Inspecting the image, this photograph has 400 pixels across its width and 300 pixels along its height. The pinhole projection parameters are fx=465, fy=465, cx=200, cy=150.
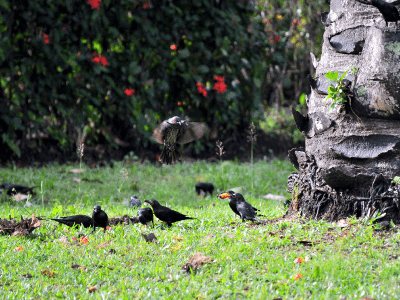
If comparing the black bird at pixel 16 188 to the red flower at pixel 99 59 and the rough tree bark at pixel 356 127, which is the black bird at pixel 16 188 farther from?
the rough tree bark at pixel 356 127

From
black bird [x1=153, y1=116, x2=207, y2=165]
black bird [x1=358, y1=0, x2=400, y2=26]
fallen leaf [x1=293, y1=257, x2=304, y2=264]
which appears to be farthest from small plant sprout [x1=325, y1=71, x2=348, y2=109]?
black bird [x1=153, y1=116, x2=207, y2=165]

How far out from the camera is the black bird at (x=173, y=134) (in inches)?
207

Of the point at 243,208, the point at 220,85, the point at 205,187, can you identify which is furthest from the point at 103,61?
the point at 243,208

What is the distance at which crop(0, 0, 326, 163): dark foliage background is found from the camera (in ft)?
27.9

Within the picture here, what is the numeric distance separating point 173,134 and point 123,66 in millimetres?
4324

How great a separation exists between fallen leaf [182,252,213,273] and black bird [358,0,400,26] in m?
2.40

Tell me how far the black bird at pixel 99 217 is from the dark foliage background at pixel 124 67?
4335 millimetres

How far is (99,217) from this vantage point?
15.4ft

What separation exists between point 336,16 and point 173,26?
579 cm

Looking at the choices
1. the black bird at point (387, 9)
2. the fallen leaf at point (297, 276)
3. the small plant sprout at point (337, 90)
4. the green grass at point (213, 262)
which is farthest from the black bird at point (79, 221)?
the black bird at point (387, 9)

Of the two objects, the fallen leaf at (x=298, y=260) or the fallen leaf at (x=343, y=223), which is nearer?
the fallen leaf at (x=298, y=260)

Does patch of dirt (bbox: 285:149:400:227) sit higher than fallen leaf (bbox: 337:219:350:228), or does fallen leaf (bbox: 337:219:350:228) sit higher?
patch of dirt (bbox: 285:149:400:227)

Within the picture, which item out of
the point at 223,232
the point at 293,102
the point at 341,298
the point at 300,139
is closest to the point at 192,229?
the point at 223,232

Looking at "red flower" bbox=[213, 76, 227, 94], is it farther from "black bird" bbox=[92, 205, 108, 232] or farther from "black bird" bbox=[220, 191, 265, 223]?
"black bird" bbox=[92, 205, 108, 232]
